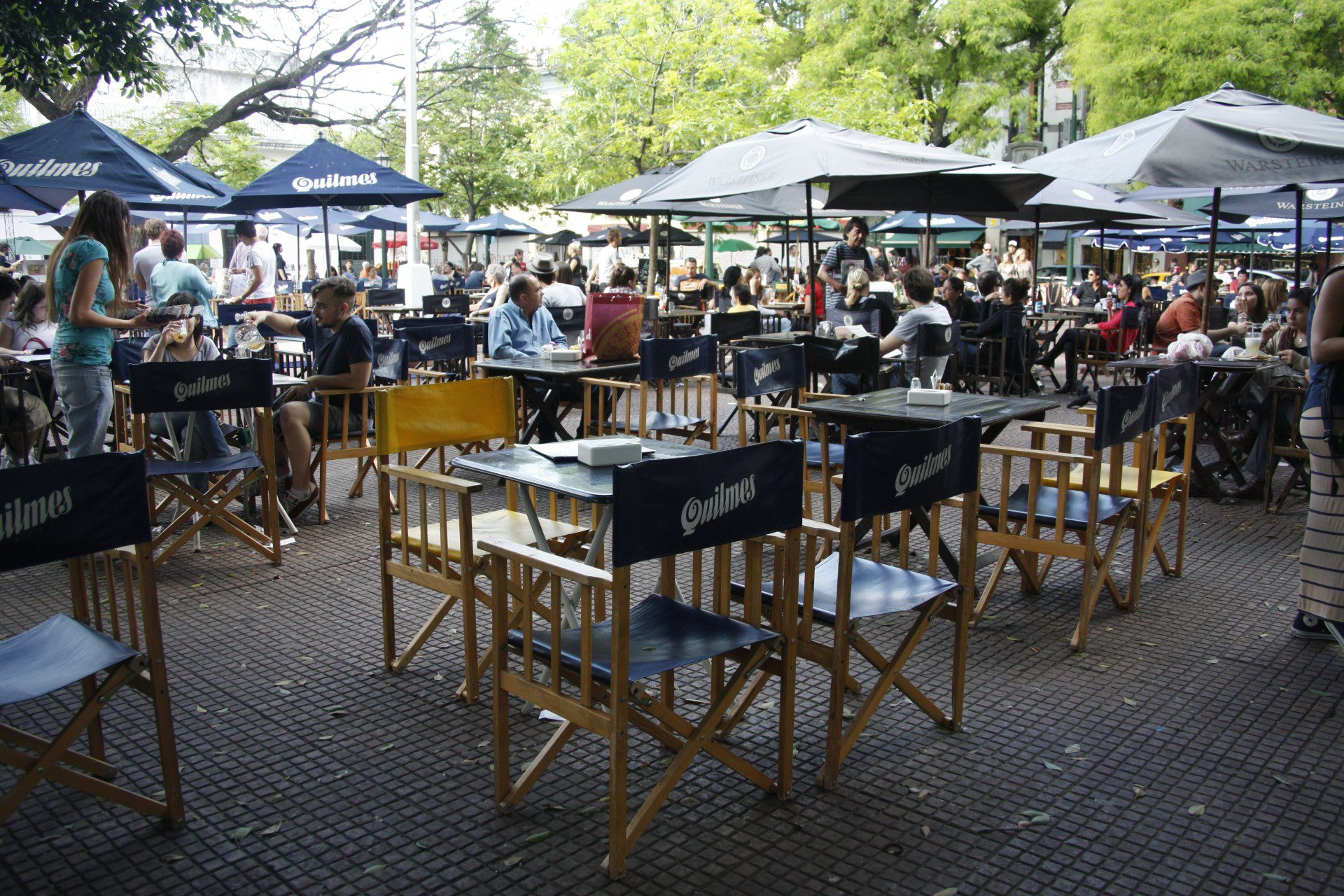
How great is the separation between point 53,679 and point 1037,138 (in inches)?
1530

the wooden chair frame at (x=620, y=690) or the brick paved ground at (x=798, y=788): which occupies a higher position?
the wooden chair frame at (x=620, y=690)

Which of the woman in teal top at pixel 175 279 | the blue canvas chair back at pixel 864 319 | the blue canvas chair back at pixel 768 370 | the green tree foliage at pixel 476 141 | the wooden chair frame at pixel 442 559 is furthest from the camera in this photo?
the green tree foliage at pixel 476 141

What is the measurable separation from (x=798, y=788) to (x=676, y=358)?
4.12m

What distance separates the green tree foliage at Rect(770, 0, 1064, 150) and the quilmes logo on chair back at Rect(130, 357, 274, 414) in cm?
2560

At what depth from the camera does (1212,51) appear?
75.8ft

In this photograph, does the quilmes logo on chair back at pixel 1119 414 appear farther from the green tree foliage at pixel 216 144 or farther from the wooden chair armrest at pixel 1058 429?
the green tree foliage at pixel 216 144

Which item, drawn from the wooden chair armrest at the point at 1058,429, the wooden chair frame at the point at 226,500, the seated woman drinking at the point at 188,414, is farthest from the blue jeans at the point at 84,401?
the wooden chair armrest at the point at 1058,429

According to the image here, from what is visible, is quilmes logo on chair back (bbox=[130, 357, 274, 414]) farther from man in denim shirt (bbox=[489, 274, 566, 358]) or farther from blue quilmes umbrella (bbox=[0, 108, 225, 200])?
blue quilmes umbrella (bbox=[0, 108, 225, 200])

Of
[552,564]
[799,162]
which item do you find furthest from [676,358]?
[552,564]

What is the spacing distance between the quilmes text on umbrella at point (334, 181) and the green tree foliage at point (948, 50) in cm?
2079

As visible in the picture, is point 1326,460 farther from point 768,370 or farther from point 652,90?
point 652,90

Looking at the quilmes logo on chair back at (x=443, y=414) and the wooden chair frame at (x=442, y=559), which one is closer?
the wooden chair frame at (x=442, y=559)

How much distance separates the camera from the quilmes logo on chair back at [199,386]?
5191mm

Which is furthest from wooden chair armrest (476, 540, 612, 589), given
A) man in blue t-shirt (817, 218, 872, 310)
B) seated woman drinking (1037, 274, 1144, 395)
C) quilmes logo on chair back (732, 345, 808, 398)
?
seated woman drinking (1037, 274, 1144, 395)
